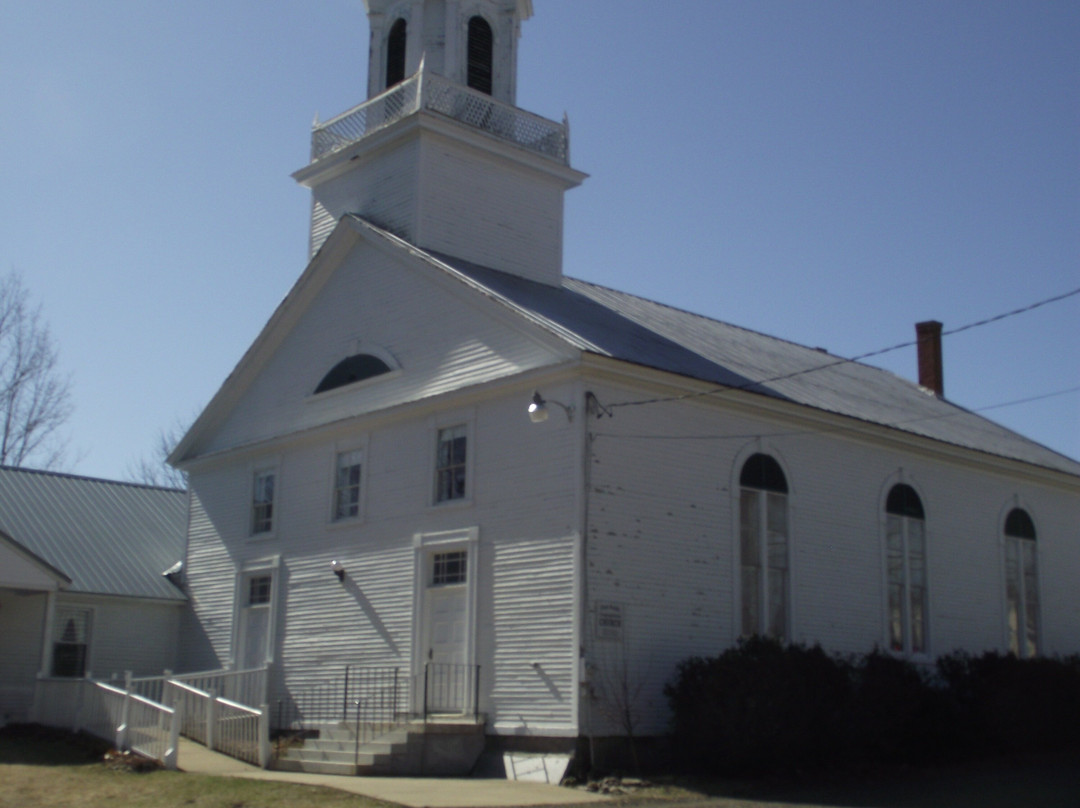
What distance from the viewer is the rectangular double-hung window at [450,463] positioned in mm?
19750

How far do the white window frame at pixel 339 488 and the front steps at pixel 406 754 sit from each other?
14.4 ft

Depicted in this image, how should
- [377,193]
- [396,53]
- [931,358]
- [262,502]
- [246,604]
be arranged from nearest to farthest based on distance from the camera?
[246,604], [377,193], [262,502], [396,53], [931,358]

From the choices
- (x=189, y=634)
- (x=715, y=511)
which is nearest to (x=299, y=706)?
(x=189, y=634)

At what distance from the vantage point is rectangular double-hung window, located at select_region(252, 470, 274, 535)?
23.9 meters

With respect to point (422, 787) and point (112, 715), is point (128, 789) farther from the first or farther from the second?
point (112, 715)

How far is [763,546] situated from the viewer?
20109 mm

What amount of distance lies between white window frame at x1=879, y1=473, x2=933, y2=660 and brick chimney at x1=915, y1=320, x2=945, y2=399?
9.80 meters

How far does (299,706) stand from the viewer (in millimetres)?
21625

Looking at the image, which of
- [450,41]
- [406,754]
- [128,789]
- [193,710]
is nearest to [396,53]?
[450,41]

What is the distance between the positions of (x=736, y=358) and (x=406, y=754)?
10.0 metres

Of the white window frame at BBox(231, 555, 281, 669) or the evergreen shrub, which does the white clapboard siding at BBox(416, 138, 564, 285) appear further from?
the evergreen shrub

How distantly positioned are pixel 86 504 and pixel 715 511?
577 inches

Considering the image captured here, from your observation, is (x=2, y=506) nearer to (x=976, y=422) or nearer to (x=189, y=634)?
(x=189, y=634)

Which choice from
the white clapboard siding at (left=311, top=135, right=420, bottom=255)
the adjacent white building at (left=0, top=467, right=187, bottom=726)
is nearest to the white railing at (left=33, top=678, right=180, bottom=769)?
the adjacent white building at (left=0, top=467, right=187, bottom=726)
